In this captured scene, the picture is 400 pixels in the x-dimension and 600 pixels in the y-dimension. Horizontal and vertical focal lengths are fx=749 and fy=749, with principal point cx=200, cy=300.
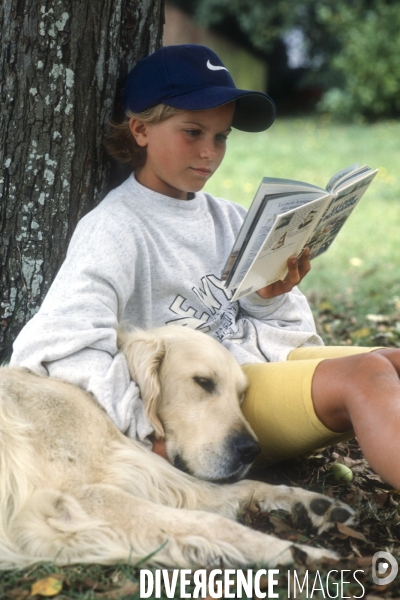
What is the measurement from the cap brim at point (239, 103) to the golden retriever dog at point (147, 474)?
946 mm

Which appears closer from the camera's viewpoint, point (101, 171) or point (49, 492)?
point (49, 492)

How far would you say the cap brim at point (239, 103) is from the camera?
3.13 m

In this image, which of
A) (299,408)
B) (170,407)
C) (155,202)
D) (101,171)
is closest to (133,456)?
(170,407)

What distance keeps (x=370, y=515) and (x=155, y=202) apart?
1.59m

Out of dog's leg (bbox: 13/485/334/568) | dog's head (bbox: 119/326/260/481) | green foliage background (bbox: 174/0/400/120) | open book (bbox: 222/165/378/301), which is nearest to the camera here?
dog's leg (bbox: 13/485/334/568)

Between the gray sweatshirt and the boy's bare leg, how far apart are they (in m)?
0.52

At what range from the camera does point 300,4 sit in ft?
70.8

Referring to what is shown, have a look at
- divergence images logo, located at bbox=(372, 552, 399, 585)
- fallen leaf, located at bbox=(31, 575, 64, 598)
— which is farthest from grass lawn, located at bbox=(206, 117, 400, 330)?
fallen leaf, located at bbox=(31, 575, 64, 598)

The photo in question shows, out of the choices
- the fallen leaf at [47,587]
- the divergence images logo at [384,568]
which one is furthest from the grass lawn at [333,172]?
the fallen leaf at [47,587]

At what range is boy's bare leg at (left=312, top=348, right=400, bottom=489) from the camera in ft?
8.41

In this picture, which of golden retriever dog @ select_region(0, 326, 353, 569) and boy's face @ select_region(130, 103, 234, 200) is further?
boy's face @ select_region(130, 103, 234, 200)

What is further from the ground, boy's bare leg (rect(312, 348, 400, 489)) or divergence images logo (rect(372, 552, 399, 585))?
boy's bare leg (rect(312, 348, 400, 489))

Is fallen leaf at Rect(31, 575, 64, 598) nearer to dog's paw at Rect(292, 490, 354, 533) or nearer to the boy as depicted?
the boy

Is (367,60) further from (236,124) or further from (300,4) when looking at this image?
(236,124)
